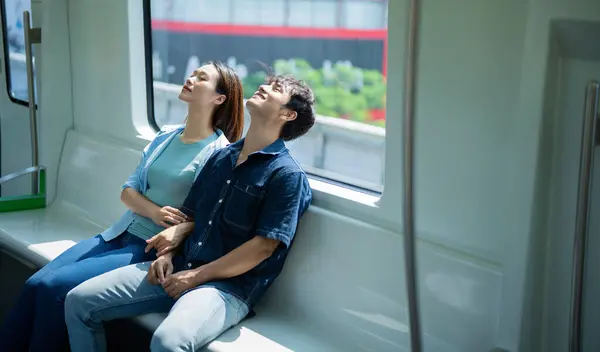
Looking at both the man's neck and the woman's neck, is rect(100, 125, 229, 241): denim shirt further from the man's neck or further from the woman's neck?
the man's neck

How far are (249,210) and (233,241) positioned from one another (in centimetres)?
14

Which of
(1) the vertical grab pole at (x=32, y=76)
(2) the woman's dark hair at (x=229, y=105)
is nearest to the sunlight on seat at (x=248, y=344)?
(2) the woman's dark hair at (x=229, y=105)

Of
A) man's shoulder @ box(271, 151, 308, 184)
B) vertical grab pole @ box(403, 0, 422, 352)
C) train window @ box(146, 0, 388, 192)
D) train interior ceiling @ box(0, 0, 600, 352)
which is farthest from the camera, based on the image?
train window @ box(146, 0, 388, 192)

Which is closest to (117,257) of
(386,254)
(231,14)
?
(386,254)

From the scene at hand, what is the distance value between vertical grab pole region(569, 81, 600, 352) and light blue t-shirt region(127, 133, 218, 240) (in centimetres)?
160

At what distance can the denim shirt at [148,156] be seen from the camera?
10.0 feet

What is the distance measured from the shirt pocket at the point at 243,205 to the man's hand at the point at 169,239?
222 millimetres

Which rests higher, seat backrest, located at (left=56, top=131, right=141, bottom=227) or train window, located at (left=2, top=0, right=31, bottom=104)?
train window, located at (left=2, top=0, right=31, bottom=104)

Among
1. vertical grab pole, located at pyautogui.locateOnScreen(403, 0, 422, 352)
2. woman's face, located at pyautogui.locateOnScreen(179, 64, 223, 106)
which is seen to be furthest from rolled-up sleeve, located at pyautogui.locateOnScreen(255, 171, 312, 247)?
vertical grab pole, located at pyautogui.locateOnScreen(403, 0, 422, 352)

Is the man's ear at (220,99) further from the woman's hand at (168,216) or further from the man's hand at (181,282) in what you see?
the man's hand at (181,282)

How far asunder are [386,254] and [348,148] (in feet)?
13.4

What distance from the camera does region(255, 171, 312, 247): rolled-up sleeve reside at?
2.60 meters

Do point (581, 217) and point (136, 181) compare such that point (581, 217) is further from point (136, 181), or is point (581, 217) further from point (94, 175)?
point (94, 175)

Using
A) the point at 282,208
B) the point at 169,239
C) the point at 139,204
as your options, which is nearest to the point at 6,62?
the point at 139,204
